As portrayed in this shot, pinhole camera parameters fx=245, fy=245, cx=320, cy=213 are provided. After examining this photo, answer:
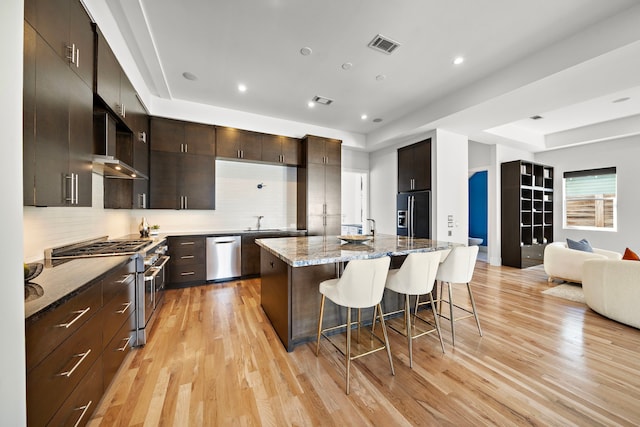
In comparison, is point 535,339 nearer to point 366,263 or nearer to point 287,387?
point 366,263

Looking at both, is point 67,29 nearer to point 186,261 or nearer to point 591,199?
point 186,261

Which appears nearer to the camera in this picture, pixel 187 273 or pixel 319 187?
pixel 187 273

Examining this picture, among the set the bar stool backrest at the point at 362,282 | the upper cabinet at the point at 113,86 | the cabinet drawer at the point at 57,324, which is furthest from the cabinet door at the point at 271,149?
the cabinet drawer at the point at 57,324

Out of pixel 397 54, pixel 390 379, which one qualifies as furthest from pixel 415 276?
pixel 397 54

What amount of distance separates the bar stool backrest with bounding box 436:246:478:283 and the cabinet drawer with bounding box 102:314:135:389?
9.08 ft

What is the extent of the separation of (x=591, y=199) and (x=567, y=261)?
2953 millimetres

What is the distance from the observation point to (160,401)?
1.63 metres

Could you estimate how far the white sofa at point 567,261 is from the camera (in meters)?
3.96

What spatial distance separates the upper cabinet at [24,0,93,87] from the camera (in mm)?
1341

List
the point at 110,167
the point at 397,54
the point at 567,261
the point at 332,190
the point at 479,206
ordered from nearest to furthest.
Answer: the point at 110,167
the point at 397,54
the point at 567,261
the point at 332,190
the point at 479,206

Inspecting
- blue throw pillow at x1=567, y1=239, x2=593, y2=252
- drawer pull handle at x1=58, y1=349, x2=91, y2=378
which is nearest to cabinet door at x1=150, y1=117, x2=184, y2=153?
drawer pull handle at x1=58, y1=349, x2=91, y2=378

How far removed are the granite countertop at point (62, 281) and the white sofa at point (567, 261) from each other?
5.95 metres

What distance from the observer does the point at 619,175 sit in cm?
530

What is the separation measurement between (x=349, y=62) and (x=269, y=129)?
225 centimetres
